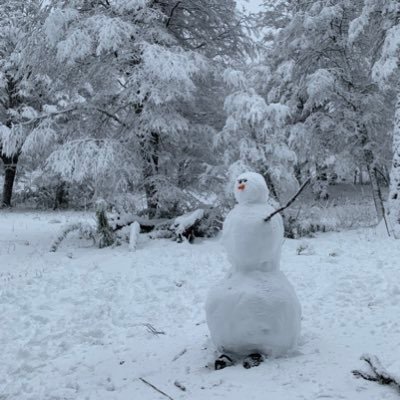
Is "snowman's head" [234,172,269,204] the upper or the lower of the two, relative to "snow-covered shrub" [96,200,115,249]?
upper

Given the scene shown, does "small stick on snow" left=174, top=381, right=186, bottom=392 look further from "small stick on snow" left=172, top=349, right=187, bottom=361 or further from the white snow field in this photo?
"small stick on snow" left=172, top=349, right=187, bottom=361

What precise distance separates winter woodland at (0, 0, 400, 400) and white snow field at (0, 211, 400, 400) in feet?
0.09

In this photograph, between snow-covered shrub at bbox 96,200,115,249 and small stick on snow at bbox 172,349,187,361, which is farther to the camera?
snow-covered shrub at bbox 96,200,115,249

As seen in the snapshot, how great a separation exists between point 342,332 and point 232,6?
30.1 ft

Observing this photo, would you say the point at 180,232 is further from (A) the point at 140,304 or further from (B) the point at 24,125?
(B) the point at 24,125

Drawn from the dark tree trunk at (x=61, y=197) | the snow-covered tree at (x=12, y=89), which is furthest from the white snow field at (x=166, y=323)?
the dark tree trunk at (x=61, y=197)

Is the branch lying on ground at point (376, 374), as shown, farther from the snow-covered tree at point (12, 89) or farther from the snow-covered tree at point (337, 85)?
the snow-covered tree at point (12, 89)

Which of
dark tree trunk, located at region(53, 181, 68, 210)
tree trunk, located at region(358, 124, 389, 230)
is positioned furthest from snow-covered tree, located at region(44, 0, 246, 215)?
dark tree trunk, located at region(53, 181, 68, 210)

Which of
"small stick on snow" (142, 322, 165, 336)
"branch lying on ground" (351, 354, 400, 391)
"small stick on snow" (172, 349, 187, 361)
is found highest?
"branch lying on ground" (351, 354, 400, 391)

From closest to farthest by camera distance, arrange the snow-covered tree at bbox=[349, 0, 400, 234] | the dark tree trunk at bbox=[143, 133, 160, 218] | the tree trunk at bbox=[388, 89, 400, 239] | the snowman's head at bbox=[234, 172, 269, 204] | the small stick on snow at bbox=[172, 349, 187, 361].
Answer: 1. the snowman's head at bbox=[234, 172, 269, 204]
2. the small stick on snow at bbox=[172, 349, 187, 361]
3. the snow-covered tree at bbox=[349, 0, 400, 234]
4. the tree trunk at bbox=[388, 89, 400, 239]
5. the dark tree trunk at bbox=[143, 133, 160, 218]

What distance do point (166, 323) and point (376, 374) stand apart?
315cm

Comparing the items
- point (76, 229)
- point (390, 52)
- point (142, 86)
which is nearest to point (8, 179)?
point (76, 229)

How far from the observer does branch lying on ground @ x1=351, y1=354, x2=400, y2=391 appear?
349 centimetres

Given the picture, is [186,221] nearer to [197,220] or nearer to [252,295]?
[197,220]
